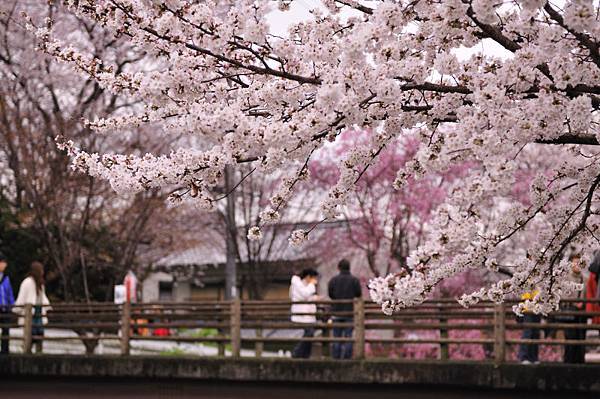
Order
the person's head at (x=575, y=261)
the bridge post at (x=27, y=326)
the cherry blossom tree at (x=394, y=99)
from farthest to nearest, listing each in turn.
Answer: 1. the bridge post at (x=27, y=326)
2. the person's head at (x=575, y=261)
3. the cherry blossom tree at (x=394, y=99)

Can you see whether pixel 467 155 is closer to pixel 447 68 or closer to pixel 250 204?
pixel 447 68

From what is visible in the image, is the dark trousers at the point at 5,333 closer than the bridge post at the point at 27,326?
No

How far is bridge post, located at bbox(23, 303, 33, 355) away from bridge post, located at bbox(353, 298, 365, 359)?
6.24 meters

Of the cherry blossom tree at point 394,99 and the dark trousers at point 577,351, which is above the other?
the cherry blossom tree at point 394,99

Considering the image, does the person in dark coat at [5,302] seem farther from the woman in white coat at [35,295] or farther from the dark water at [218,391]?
the dark water at [218,391]

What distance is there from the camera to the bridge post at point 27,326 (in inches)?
699

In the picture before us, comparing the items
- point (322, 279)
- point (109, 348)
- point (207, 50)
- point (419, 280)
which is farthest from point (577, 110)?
point (322, 279)

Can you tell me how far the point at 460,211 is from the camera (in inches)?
224

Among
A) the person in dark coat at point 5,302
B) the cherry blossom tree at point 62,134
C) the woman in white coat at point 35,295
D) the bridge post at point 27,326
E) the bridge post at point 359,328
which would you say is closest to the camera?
the bridge post at point 359,328

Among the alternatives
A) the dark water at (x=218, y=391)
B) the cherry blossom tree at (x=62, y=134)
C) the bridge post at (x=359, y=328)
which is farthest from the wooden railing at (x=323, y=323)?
the cherry blossom tree at (x=62, y=134)

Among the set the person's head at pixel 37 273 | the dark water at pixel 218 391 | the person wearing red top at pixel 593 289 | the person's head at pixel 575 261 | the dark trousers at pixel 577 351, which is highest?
the person's head at pixel 37 273

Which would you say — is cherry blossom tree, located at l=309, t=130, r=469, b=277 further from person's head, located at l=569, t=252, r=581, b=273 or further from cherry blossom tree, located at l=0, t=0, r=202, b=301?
person's head, located at l=569, t=252, r=581, b=273

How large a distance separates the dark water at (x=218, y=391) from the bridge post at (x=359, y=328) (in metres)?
0.48

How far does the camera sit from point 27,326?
17.8 meters
